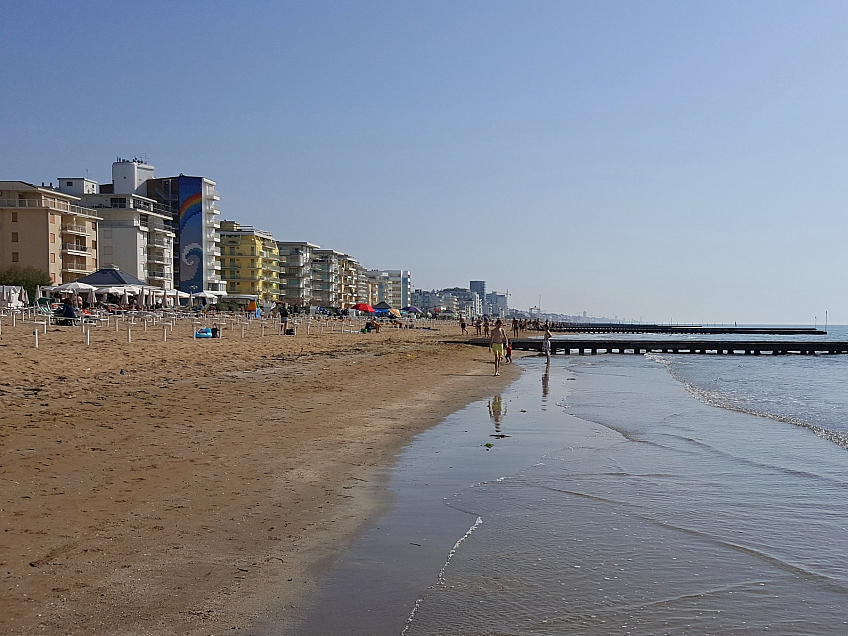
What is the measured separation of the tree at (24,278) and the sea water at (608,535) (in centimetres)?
5352

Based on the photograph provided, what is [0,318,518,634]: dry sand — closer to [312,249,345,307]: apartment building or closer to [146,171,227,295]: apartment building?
[146,171,227,295]: apartment building

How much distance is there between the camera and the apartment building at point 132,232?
7662cm

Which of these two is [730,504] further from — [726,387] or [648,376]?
[648,376]

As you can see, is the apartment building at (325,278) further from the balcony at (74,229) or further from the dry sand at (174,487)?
the dry sand at (174,487)

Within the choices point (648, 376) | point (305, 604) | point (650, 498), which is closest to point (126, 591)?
point (305, 604)

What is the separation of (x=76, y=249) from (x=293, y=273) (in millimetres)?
57302

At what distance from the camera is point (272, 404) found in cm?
1441

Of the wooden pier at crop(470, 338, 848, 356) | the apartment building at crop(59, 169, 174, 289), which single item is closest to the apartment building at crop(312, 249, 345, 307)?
the apartment building at crop(59, 169, 174, 289)

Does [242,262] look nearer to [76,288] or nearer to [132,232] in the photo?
[132,232]

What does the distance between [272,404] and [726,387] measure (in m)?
18.2

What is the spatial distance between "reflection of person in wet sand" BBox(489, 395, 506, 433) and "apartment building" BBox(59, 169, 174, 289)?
64265 mm

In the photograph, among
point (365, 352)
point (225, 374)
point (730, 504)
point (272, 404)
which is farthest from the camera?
point (365, 352)

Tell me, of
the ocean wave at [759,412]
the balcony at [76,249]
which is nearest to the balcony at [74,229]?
the balcony at [76,249]

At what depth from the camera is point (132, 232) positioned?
252 feet
